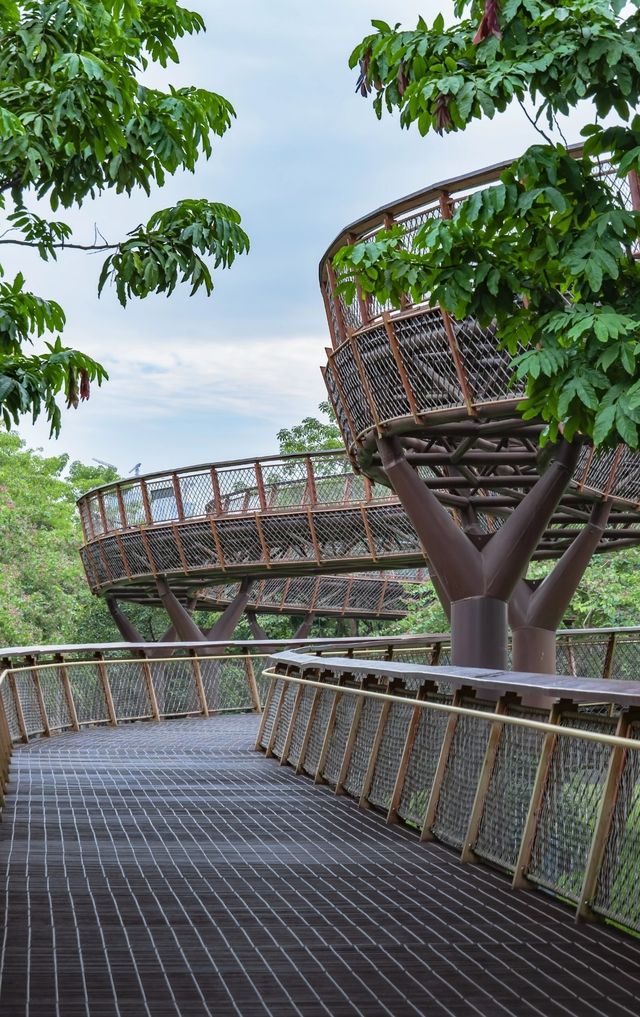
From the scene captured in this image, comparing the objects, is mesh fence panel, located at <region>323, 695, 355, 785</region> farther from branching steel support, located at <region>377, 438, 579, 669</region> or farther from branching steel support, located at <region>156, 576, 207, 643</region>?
branching steel support, located at <region>156, 576, 207, 643</region>

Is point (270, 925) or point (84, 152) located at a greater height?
point (84, 152)

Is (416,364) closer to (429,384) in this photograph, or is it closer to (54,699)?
(429,384)

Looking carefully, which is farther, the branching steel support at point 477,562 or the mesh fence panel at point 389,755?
the branching steel support at point 477,562

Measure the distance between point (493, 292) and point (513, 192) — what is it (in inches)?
24.5

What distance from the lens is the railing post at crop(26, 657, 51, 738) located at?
1895 centimetres

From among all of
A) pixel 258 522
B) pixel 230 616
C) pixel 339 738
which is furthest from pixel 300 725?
pixel 230 616

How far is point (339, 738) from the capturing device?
12.4m

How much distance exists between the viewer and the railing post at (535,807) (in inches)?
277

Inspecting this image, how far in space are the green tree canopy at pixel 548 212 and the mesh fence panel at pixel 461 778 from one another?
200cm

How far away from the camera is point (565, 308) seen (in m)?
8.35

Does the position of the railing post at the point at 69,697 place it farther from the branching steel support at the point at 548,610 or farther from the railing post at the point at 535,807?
the railing post at the point at 535,807

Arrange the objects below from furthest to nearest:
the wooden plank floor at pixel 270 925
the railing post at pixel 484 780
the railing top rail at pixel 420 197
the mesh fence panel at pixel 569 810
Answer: the railing top rail at pixel 420 197 → the railing post at pixel 484 780 → the mesh fence panel at pixel 569 810 → the wooden plank floor at pixel 270 925

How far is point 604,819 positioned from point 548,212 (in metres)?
3.90

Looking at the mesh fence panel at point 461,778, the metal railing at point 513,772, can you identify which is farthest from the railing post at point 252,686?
the mesh fence panel at point 461,778
